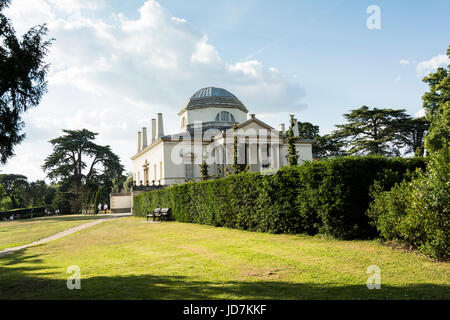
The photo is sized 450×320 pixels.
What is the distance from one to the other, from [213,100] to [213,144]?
29.8 ft

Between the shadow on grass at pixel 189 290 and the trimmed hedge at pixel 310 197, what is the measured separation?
5284 millimetres

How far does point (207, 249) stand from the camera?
9977 millimetres

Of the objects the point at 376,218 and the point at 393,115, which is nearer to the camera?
the point at 376,218

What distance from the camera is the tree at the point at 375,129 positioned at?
46.3m

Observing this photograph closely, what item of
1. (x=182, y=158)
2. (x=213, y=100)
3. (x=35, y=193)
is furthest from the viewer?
(x=35, y=193)

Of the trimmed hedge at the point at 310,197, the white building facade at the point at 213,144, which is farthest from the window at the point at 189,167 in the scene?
the trimmed hedge at the point at 310,197

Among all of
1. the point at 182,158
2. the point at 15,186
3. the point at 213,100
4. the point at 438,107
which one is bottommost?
the point at 15,186

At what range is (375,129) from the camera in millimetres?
47500

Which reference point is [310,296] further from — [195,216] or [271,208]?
[195,216]

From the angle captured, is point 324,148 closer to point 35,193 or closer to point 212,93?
point 212,93

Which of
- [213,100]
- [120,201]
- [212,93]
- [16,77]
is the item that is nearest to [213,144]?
[213,100]

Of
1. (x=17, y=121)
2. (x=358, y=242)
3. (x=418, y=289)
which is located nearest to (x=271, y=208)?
(x=358, y=242)

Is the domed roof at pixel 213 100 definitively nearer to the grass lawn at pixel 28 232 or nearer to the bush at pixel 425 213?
the grass lawn at pixel 28 232

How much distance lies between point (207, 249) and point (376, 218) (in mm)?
5136
